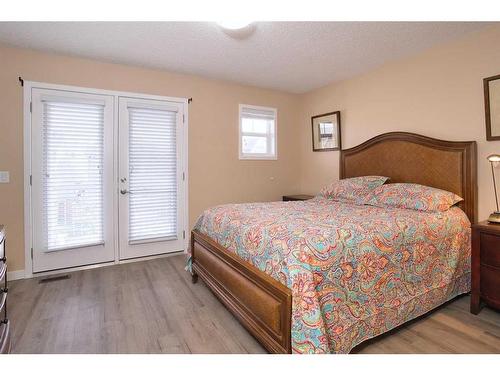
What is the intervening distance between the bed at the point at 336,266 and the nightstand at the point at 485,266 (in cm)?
13

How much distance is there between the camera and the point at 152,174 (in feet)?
11.6

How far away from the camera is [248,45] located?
2.81 meters

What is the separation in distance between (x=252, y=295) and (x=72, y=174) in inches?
101

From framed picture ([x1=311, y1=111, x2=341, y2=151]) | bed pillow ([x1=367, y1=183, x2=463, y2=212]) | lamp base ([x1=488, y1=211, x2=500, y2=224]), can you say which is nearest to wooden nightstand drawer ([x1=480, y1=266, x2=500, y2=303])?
lamp base ([x1=488, y1=211, x2=500, y2=224])

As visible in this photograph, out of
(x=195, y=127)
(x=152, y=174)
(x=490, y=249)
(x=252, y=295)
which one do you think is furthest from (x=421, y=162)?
(x=152, y=174)

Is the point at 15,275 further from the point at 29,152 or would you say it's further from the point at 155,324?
the point at 155,324

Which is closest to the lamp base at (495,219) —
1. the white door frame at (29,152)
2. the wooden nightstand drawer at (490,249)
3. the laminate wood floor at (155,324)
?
the wooden nightstand drawer at (490,249)

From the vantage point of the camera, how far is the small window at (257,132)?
4.19 metres

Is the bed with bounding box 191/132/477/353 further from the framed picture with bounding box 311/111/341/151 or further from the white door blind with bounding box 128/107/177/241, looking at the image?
the framed picture with bounding box 311/111/341/151

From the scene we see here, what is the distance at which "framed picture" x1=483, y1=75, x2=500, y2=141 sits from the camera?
2.40 meters

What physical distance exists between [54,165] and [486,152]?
14.2 ft

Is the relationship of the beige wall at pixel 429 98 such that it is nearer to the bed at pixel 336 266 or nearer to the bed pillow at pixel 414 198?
the bed at pixel 336 266
